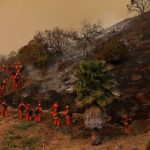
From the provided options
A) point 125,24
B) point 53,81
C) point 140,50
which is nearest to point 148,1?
point 125,24

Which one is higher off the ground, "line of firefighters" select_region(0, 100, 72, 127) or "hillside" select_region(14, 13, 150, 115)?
"hillside" select_region(14, 13, 150, 115)

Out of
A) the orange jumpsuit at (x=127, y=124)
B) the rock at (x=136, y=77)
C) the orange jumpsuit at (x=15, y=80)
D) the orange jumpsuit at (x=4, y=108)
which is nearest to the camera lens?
the orange jumpsuit at (x=127, y=124)

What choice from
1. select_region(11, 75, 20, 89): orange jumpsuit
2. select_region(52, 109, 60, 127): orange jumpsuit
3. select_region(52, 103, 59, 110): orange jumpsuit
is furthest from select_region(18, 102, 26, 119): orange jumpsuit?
select_region(11, 75, 20, 89): orange jumpsuit

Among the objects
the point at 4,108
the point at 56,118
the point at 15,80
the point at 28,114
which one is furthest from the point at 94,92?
the point at 15,80

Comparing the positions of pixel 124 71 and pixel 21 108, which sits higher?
pixel 124 71

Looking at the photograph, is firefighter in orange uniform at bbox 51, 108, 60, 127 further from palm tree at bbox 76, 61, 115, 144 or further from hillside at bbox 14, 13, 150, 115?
palm tree at bbox 76, 61, 115, 144

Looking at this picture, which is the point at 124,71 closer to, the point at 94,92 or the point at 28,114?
the point at 94,92

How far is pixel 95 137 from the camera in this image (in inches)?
1807

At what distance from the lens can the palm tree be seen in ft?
148

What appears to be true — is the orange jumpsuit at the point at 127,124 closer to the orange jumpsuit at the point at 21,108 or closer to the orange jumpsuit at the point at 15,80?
the orange jumpsuit at the point at 21,108

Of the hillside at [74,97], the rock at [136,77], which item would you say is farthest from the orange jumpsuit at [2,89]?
the rock at [136,77]

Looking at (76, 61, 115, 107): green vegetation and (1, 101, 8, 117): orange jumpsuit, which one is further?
(1, 101, 8, 117): orange jumpsuit

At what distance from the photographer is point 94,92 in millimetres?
45375

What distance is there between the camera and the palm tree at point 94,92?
148ft
